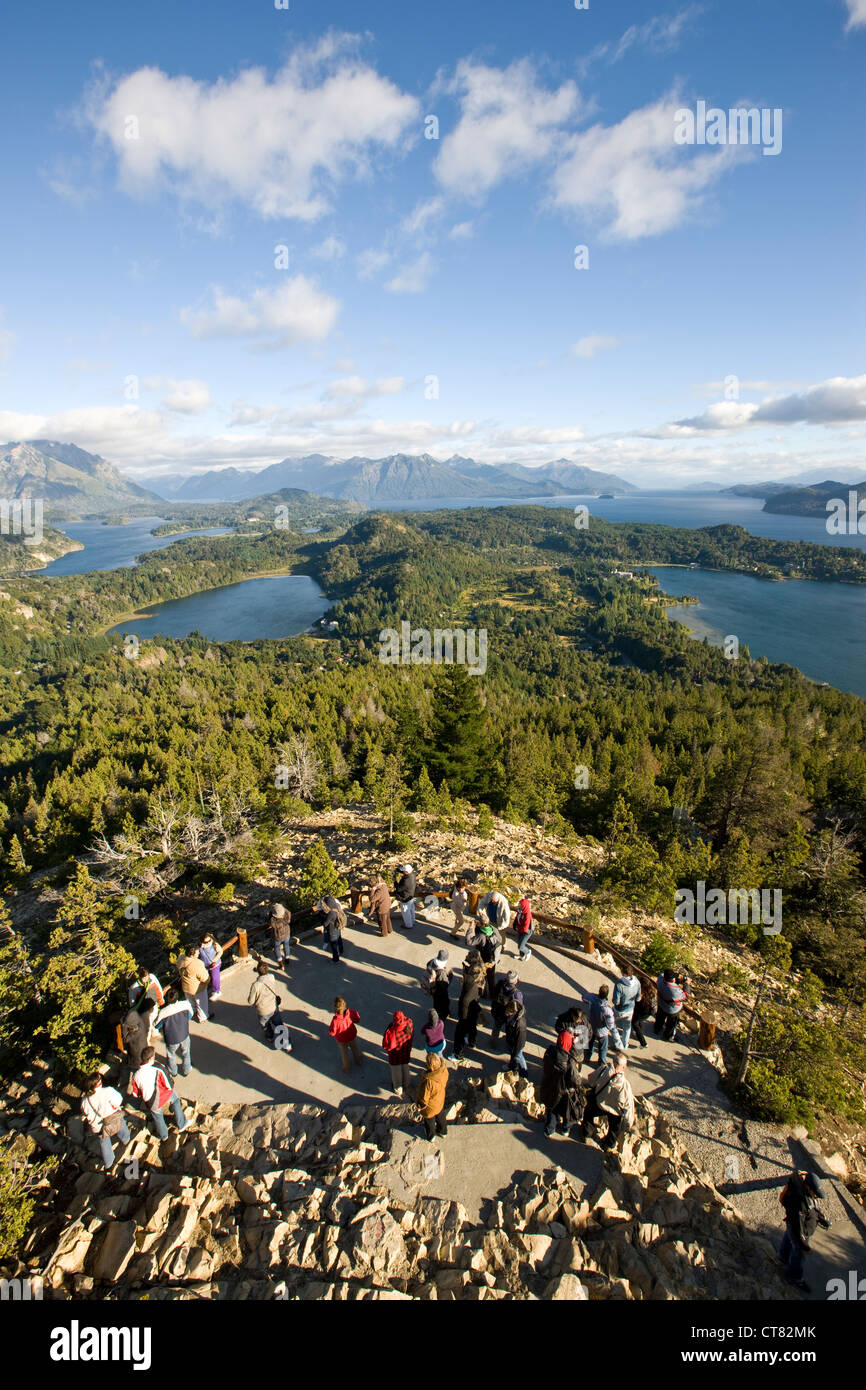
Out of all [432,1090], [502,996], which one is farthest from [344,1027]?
[502,996]

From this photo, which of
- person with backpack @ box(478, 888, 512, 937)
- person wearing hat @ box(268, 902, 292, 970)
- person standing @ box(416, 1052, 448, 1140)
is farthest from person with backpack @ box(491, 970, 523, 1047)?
person wearing hat @ box(268, 902, 292, 970)

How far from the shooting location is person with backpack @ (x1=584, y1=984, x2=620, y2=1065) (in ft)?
29.8

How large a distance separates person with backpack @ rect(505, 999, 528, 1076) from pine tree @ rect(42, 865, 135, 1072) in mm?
7135

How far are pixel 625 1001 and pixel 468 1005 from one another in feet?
9.81

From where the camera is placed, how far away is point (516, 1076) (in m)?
9.06

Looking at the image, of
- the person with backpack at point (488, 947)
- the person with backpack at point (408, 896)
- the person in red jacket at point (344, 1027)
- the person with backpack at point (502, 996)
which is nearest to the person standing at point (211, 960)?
the person in red jacket at point (344, 1027)

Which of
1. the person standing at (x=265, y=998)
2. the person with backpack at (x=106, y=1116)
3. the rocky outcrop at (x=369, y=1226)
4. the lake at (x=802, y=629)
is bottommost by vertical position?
the rocky outcrop at (x=369, y=1226)

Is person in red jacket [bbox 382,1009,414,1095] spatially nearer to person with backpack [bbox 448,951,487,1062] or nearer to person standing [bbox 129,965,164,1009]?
person with backpack [bbox 448,951,487,1062]

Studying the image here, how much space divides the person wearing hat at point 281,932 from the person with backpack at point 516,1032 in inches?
200

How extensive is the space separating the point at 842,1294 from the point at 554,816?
72.3 ft

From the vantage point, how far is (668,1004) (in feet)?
33.2

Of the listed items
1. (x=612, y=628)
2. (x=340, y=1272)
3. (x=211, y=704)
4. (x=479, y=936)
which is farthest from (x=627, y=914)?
(x=612, y=628)

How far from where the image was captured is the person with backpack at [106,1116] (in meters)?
7.54

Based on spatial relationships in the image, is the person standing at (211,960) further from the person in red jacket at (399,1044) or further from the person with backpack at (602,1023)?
the person with backpack at (602,1023)
